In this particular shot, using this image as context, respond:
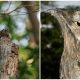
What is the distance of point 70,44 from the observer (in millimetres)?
595

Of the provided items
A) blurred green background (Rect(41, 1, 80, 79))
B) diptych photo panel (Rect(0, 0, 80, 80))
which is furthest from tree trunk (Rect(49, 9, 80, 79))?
blurred green background (Rect(41, 1, 80, 79))

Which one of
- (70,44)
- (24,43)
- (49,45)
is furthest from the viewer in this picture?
(24,43)

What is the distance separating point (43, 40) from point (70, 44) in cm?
59

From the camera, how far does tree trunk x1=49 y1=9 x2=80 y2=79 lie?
1.92ft

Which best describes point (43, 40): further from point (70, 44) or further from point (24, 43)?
point (70, 44)

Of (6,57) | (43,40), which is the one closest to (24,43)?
(43,40)

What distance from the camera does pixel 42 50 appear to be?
3.79 feet

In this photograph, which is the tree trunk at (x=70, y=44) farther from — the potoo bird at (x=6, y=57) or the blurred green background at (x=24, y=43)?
the blurred green background at (x=24, y=43)

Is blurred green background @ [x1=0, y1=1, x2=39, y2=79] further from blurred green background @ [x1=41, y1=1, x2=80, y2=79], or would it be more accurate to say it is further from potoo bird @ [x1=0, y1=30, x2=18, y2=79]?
potoo bird @ [x1=0, y1=30, x2=18, y2=79]

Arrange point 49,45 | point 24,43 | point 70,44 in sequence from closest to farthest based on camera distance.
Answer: point 70,44, point 49,45, point 24,43

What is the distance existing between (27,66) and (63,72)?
743 millimetres

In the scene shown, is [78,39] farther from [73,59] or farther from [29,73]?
[29,73]

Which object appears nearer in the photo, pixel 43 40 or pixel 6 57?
pixel 6 57

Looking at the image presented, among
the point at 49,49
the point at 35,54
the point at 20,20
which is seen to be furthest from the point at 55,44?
the point at 20,20
